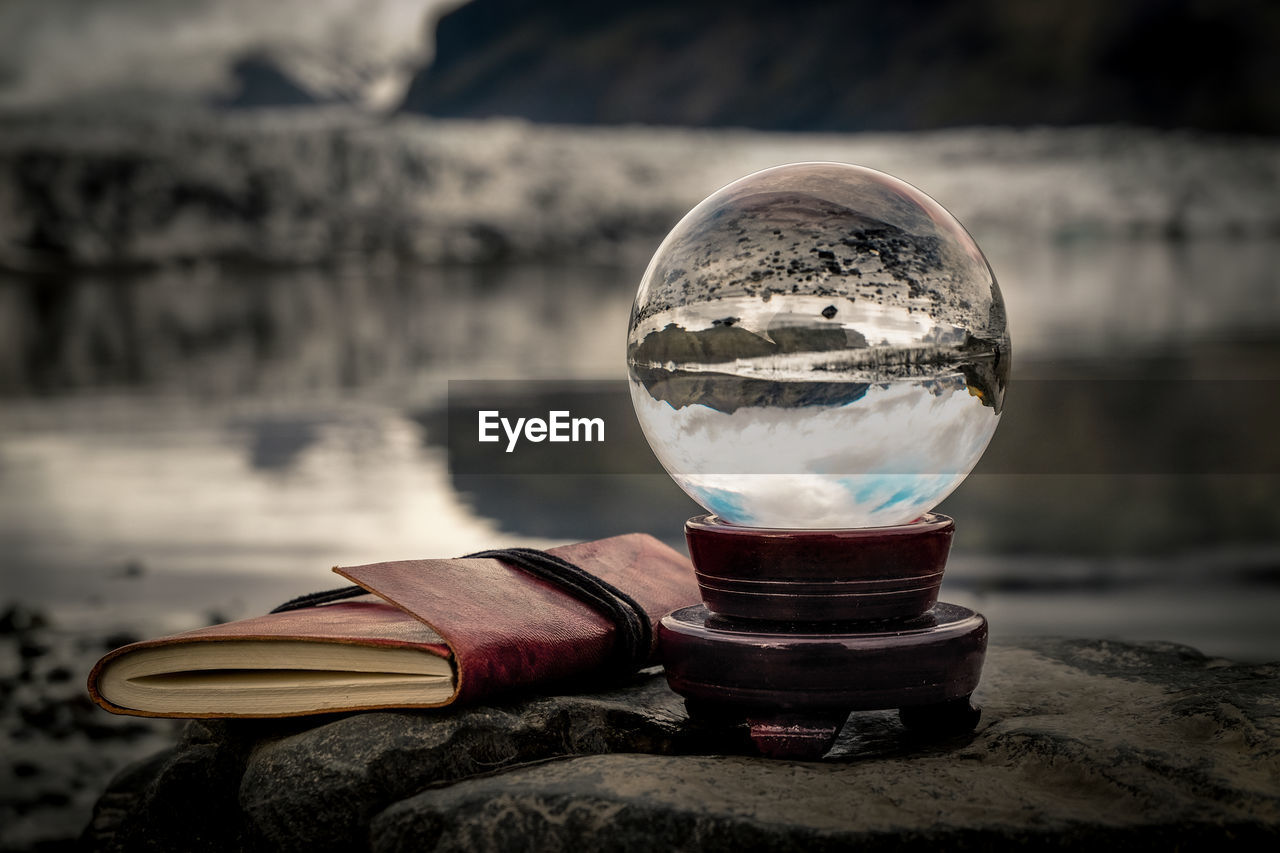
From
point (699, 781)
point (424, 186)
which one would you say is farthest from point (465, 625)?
point (424, 186)

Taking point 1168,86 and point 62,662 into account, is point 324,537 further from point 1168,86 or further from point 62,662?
point 1168,86

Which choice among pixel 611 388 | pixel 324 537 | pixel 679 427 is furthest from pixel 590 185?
pixel 679 427

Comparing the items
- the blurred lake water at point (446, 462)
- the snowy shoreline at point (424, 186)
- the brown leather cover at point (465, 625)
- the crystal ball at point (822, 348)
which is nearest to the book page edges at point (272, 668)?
the brown leather cover at point (465, 625)

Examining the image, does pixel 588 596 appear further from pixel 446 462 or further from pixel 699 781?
pixel 446 462

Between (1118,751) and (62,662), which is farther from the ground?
(1118,751)

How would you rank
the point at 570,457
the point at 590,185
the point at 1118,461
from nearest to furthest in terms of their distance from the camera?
the point at 1118,461
the point at 570,457
the point at 590,185

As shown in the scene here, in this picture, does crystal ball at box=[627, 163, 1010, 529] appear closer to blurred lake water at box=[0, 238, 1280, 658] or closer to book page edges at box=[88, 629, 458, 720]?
book page edges at box=[88, 629, 458, 720]
